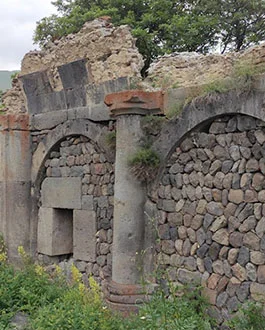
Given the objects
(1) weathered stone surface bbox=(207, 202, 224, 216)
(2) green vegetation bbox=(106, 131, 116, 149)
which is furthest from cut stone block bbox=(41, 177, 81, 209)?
(1) weathered stone surface bbox=(207, 202, 224, 216)

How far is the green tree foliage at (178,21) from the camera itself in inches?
554

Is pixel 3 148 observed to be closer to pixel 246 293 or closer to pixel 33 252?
pixel 33 252

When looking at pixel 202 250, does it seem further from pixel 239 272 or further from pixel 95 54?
pixel 95 54

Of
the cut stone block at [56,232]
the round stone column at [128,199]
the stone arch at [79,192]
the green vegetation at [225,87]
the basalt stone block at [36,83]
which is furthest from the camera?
the basalt stone block at [36,83]

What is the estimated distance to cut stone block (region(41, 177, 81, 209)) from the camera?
6875 mm

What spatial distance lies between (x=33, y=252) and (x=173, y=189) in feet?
11.0

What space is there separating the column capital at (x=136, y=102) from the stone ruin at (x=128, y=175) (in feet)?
0.04

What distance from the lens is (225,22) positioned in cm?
1565

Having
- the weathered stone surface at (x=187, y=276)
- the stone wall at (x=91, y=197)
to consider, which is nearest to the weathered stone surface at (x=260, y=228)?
the weathered stone surface at (x=187, y=276)

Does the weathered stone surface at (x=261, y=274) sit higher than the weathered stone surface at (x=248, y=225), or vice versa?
the weathered stone surface at (x=248, y=225)

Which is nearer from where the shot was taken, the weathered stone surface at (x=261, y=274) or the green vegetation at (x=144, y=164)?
the weathered stone surface at (x=261, y=274)

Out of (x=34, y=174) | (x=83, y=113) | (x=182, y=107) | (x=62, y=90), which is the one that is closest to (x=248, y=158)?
(x=182, y=107)

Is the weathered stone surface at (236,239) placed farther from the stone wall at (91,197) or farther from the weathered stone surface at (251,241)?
the stone wall at (91,197)

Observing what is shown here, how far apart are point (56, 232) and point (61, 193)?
2.20 ft
